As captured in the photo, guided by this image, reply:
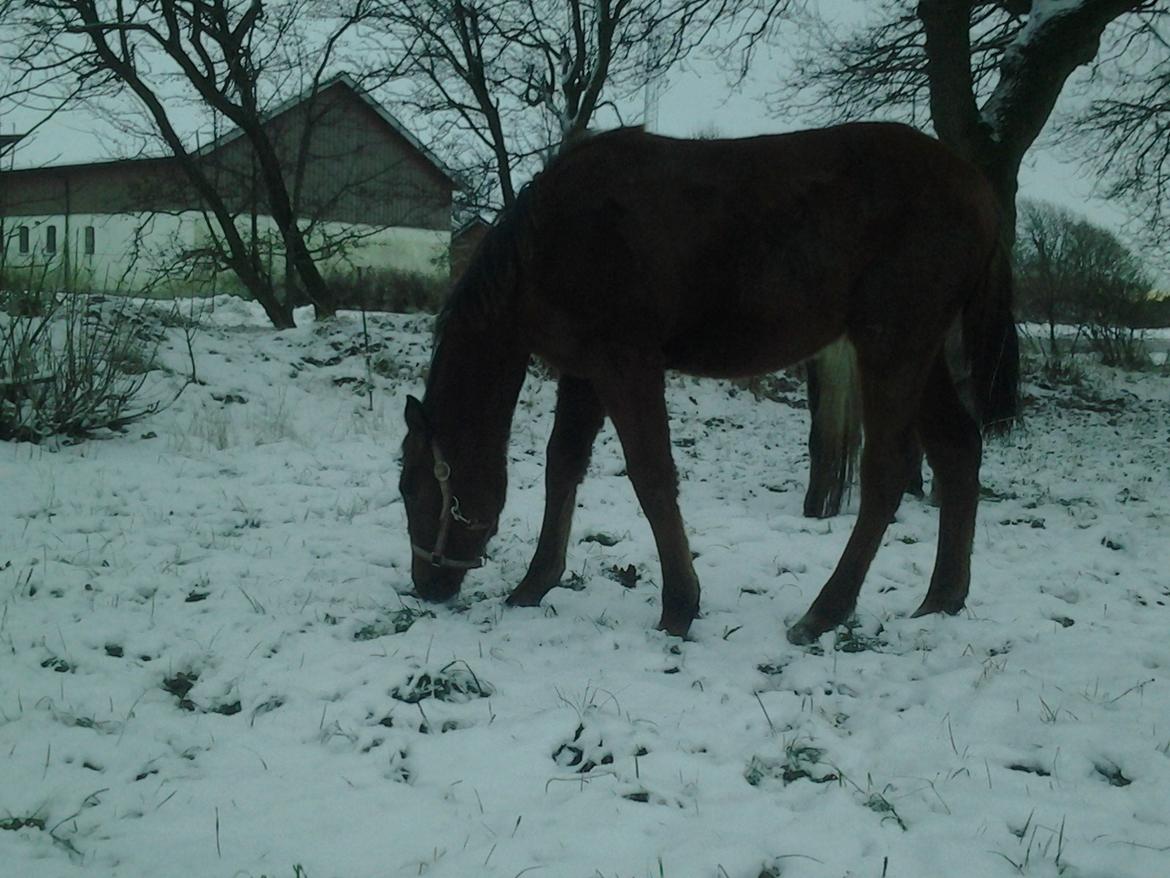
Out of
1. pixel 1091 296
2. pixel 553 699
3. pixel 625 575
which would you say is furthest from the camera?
pixel 1091 296

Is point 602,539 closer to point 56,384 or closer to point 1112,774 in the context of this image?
point 1112,774

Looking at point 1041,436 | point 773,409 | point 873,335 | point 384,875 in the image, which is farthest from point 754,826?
point 1041,436

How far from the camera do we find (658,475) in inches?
145

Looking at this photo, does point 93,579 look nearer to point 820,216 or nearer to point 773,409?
point 820,216

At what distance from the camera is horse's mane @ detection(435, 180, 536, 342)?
3793 millimetres

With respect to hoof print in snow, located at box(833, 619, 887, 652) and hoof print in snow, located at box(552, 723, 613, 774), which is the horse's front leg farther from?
hoof print in snow, located at box(552, 723, 613, 774)

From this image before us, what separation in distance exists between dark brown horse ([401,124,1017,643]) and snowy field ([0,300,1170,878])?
0.50 meters

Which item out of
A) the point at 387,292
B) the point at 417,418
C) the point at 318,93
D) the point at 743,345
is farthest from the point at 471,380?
the point at 387,292

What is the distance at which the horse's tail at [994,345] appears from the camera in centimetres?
387

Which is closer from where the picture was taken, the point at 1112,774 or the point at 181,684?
the point at 1112,774

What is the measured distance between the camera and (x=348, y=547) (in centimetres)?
475

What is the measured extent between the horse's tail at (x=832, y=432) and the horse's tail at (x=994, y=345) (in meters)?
1.52

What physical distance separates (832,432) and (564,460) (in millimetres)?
2304

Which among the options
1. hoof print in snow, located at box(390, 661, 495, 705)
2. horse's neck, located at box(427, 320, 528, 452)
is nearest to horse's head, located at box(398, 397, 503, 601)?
horse's neck, located at box(427, 320, 528, 452)
